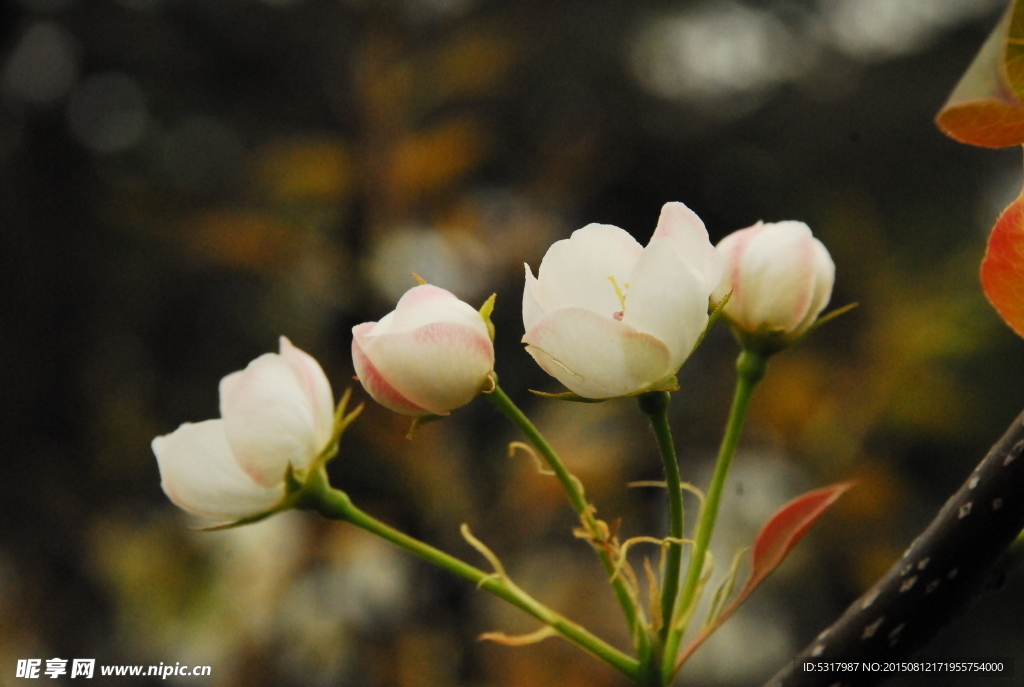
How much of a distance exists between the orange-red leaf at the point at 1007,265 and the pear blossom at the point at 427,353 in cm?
15

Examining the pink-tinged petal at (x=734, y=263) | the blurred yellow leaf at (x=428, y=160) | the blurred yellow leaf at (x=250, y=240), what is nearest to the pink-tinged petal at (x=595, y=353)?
the pink-tinged petal at (x=734, y=263)

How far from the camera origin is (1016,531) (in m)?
0.24

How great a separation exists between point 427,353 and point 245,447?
8cm

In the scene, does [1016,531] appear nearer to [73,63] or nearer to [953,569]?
[953,569]

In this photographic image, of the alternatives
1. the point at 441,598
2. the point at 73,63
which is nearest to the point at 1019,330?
the point at 441,598

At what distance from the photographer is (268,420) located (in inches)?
11.9

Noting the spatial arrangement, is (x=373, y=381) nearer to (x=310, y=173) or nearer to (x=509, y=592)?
(x=509, y=592)

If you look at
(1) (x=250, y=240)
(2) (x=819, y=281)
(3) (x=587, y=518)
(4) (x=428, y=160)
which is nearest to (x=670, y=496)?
(3) (x=587, y=518)

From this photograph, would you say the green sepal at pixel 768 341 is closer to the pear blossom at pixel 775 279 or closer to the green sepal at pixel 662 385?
the pear blossom at pixel 775 279

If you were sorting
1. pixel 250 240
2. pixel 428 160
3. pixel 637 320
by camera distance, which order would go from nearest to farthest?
pixel 637 320, pixel 428 160, pixel 250 240

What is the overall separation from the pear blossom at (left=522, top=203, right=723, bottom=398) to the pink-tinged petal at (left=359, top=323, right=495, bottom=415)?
0.02 metres

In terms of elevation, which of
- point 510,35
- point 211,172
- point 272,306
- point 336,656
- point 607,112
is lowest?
point 336,656

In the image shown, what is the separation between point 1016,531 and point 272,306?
137 cm

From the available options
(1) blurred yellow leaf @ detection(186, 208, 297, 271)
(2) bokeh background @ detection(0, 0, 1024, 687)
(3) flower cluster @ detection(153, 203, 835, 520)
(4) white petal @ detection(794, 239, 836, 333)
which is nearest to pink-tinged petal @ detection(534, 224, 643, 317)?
(3) flower cluster @ detection(153, 203, 835, 520)
